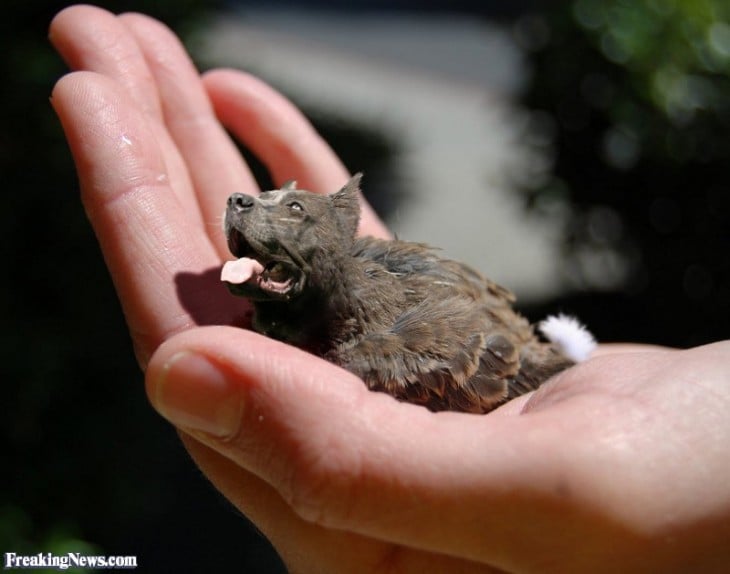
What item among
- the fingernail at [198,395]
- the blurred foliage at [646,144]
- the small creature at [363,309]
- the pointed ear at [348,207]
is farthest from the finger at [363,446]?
the blurred foliage at [646,144]

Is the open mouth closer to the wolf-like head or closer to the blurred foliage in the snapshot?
the wolf-like head

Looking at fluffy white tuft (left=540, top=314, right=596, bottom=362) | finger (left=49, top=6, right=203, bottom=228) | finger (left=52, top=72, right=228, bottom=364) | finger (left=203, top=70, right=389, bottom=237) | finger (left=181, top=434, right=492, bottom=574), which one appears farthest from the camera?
finger (left=203, top=70, right=389, bottom=237)

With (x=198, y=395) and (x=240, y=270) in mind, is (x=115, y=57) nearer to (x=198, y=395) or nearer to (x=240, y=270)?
(x=240, y=270)

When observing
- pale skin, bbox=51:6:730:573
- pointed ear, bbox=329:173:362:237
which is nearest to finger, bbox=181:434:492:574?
pale skin, bbox=51:6:730:573

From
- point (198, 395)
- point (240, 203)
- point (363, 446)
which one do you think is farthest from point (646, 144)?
point (198, 395)

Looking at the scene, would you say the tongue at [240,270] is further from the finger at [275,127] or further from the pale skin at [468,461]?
the finger at [275,127]
